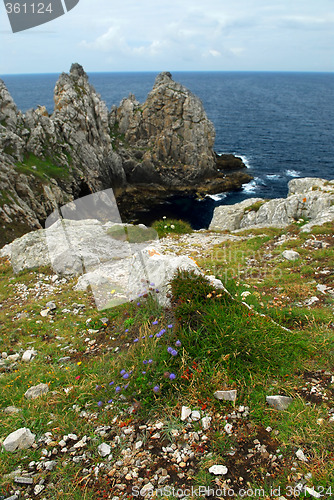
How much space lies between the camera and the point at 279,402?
5055 millimetres

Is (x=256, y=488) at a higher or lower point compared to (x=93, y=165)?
higher

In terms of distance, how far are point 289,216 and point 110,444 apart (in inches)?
922

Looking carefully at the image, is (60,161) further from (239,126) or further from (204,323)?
(239,126)

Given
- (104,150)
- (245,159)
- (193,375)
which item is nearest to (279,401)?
(193,375)

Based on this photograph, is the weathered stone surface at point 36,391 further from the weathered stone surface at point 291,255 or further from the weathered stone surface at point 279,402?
the weathered stone surface at point 291,255

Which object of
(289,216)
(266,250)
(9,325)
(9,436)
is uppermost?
(9,436)

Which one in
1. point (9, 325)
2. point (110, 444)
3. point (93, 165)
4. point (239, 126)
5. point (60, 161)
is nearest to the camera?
point (110, 444)

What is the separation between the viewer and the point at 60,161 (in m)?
58.5

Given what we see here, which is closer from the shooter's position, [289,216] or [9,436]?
[9,436]

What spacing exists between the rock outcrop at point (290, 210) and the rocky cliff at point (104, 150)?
30.5 metres

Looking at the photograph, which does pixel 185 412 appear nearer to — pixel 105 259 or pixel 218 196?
pixel 105 259

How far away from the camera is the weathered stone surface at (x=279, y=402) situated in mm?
5023

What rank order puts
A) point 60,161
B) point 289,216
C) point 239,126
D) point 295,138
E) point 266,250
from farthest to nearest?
1. point 239,126
2. point 295,138
3. point 60,161
4. point 289,216
5. point 266,250

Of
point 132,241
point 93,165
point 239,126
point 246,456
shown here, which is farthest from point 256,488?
point 239,126
